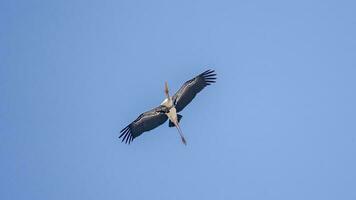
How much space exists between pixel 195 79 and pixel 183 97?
876 mm

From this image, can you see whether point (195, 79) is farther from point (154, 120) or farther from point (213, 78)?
point (154, 120)

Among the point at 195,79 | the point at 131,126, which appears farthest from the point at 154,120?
the point at 195,79

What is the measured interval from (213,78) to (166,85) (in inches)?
76.7

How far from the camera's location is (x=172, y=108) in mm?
18703

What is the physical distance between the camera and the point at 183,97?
18.9 metres

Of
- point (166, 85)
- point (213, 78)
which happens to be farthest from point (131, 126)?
point (213, 78)

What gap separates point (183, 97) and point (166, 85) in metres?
0.83

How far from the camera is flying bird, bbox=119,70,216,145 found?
61.5 feet

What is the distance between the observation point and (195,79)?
19.0 meters

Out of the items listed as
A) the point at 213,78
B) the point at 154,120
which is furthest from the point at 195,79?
the point at 154,120

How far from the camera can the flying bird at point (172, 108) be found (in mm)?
18734

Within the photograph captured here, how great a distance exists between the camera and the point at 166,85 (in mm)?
18828

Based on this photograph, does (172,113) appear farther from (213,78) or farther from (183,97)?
(213,78)

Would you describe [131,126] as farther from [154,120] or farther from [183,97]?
[183,97]
